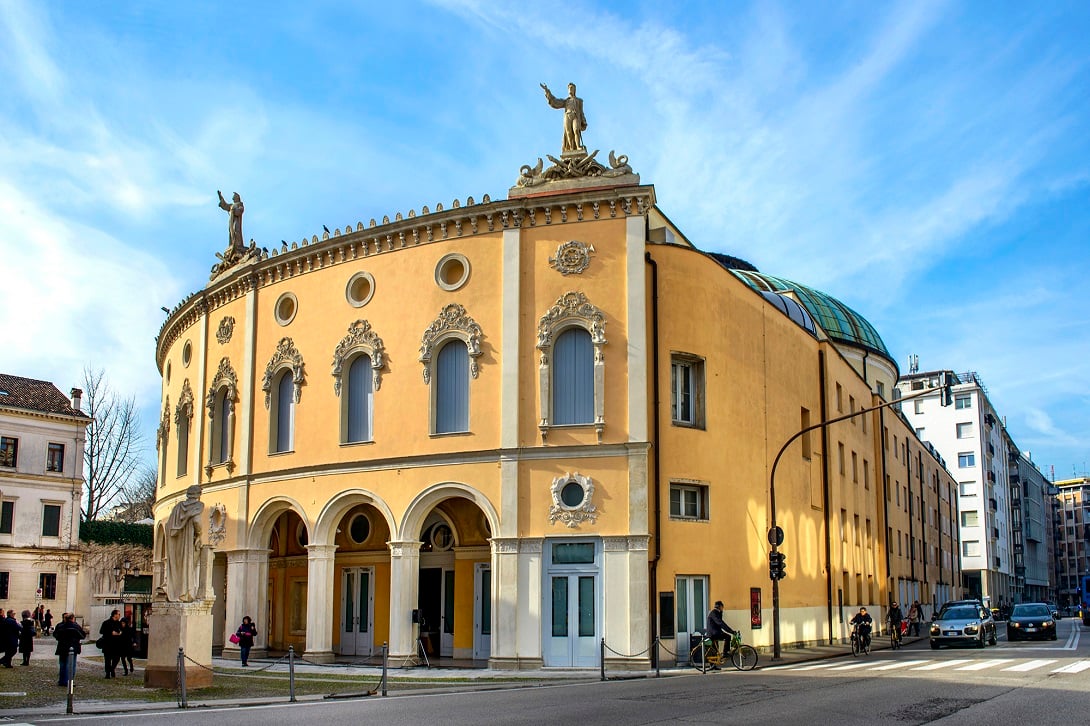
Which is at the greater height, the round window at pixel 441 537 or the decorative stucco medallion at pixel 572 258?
the decorative stucco medallion at pixel 572 258

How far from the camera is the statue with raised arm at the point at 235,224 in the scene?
36000mm

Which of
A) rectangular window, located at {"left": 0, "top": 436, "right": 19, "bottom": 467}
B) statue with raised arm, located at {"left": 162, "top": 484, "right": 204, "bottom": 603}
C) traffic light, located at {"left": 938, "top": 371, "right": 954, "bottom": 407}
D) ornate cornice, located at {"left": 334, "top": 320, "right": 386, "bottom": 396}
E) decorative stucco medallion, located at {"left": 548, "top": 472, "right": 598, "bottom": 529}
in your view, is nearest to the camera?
statue with raised arm, located at {"left": 162, "top": 484, "right": 204, "bottom": 603}

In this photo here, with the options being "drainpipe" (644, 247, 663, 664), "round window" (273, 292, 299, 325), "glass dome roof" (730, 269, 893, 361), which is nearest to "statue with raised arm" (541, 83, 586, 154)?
"drainpipe" (644, 247, 663, 664)

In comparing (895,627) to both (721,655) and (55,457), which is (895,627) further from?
(55,457)

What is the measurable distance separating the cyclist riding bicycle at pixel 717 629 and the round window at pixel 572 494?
4.12 m

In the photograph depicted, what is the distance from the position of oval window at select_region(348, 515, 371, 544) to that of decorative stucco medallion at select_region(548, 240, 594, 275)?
960cm

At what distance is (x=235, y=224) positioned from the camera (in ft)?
120

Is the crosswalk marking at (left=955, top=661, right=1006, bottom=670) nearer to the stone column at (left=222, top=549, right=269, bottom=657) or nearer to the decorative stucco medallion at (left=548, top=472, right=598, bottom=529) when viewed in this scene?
the decorative stucco medallion at (left=548, top=472, right=598, bottom=529)

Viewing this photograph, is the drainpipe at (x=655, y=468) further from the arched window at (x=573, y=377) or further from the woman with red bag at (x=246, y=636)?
the woman with red bag at (x=246, y=636)

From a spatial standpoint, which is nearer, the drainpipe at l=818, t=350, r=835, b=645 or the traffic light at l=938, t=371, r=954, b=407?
the traffic light at l=938, t=371, r=954, b=407

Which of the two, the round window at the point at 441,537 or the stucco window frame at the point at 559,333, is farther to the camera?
the round window at the point at 441,537

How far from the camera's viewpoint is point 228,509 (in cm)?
3325

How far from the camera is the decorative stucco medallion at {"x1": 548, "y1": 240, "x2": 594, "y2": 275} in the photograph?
27.2m

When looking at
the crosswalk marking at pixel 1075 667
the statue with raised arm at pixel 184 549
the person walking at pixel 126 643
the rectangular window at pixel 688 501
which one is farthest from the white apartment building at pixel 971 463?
the statue with raised arm at pixel 184 549
